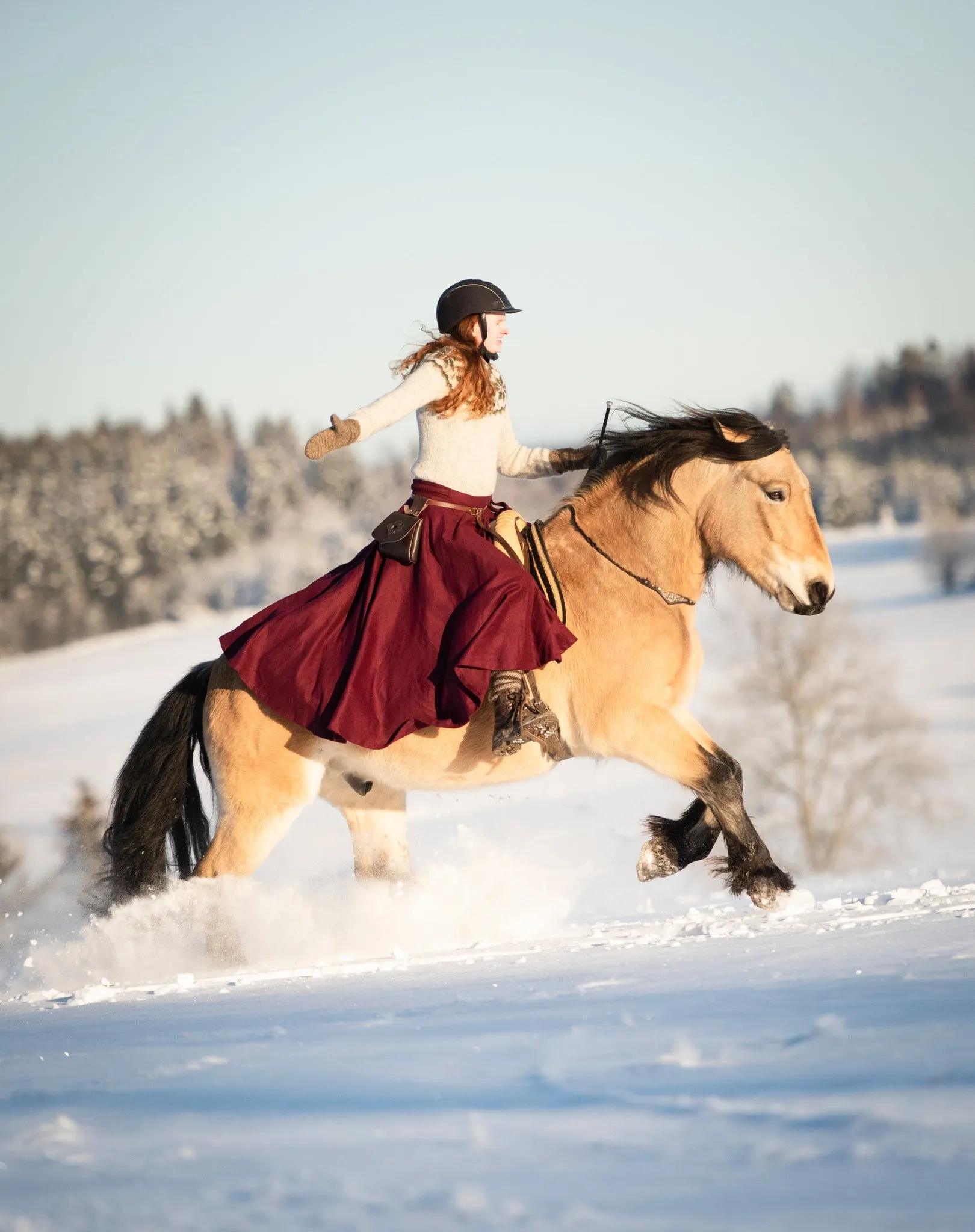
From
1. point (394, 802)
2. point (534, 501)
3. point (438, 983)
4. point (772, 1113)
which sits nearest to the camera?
point (772, 1113)

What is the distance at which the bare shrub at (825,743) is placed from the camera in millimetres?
31656

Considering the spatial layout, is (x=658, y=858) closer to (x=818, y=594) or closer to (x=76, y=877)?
(x=818, y=594)

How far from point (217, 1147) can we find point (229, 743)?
335cm

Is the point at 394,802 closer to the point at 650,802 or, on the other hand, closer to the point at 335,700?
the point at 335,700

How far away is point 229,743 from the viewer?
18.0ft

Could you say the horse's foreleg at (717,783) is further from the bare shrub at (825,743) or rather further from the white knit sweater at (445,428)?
the bare shrub at (825,743)

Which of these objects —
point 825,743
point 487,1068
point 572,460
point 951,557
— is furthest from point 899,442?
point 487,1068

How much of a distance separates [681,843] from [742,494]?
1.52m

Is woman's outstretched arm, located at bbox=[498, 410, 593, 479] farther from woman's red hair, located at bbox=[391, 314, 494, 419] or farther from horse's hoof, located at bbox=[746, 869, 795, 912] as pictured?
horse's hoof, located at bbox=[746, 869, 795, 912]

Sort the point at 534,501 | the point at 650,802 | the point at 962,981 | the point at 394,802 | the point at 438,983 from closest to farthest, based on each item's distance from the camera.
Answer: the point at 962,981 → the point at 438,983 → the point at 394,802 → the point at 650,802 → the point at 534,501

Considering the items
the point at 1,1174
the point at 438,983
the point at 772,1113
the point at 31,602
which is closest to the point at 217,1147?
the point at 1,1174

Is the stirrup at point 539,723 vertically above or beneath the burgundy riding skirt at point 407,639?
beneath

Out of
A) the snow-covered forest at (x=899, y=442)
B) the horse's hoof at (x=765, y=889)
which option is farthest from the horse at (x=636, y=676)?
the snow-covered forest at (x=899, y=442)

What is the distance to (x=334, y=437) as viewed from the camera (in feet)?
16.0
